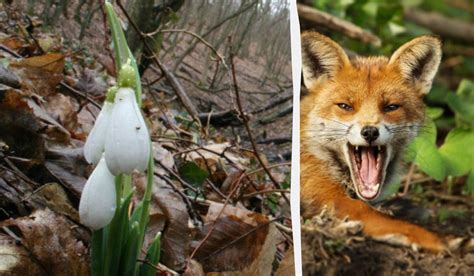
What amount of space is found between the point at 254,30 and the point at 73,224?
48 centimetres

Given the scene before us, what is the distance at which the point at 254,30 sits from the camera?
1509 mm

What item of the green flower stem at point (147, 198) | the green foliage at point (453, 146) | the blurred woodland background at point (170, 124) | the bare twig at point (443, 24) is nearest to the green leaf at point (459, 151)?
the green foliage at point (453, 146)

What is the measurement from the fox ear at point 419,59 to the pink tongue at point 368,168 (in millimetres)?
169

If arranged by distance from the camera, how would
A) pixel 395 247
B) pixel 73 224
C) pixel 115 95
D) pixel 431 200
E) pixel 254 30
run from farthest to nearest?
1. pixel 431 200
2. pixel 395 247
3. pixel 254 30
4. pixel 73 224
5. pixel 115 95

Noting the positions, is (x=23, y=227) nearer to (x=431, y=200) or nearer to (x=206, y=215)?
(x=206, y=215)

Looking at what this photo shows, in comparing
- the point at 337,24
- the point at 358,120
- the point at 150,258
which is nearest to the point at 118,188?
the point at 150,258

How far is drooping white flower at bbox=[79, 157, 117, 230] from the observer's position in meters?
1.24

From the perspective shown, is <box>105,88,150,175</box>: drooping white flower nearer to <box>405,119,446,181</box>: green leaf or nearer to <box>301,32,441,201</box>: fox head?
<box>301,32,441,201</box>: fox head

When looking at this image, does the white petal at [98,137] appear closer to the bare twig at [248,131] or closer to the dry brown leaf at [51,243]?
the dry brown leaf at [51,243]

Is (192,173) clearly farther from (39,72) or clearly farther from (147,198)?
(39,72)

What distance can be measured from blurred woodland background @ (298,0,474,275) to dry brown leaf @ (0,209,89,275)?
0.46 meters

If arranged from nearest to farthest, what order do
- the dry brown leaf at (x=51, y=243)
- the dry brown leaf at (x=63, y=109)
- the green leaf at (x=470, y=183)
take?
the dry brown leaf at (x=51, y=243) < the dry brown leaf at (x=63, y=109) < the green leaf at (x=470, y=183)

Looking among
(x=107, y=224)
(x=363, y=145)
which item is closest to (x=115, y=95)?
(x=107, y=224)

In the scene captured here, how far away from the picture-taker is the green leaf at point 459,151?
1695mm
